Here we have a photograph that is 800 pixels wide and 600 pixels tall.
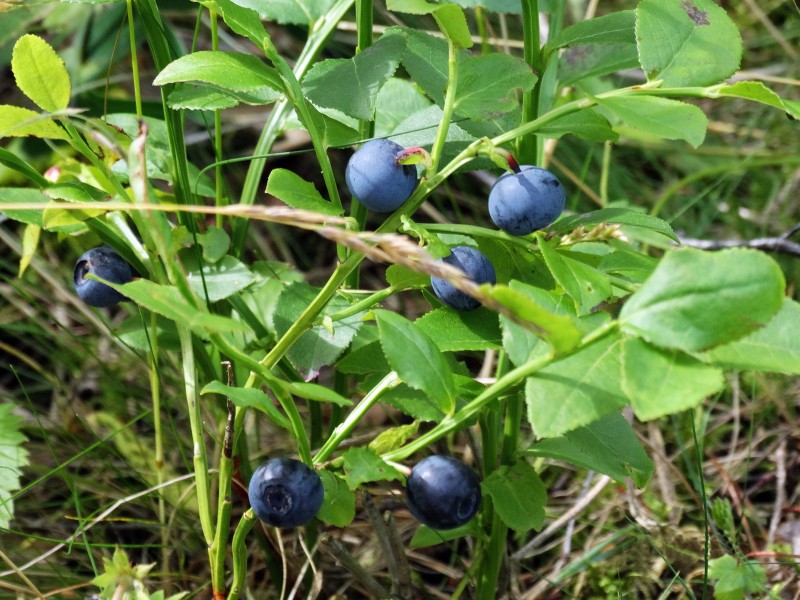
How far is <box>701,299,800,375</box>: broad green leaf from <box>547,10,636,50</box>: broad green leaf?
479 mm

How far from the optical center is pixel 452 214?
2398 millimetres

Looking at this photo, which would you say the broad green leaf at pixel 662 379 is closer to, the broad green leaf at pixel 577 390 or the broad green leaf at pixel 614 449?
the broad green leaf at pixel 577 390

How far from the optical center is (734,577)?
1.34 m

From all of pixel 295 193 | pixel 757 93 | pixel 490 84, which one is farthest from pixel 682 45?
pixel 295 193

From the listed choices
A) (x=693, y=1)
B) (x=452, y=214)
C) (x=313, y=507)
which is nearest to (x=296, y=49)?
(x=452, y=214)

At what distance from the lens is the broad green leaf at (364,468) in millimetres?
902

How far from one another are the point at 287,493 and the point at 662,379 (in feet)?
1.36

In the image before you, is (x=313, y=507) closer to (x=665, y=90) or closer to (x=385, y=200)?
(x=385, y=200)

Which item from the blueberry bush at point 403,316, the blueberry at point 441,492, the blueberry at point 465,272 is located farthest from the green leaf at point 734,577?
the blueberry at point 465,272

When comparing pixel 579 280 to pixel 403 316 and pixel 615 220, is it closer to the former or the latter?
pixel 615 220

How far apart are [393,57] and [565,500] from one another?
41.0 inches

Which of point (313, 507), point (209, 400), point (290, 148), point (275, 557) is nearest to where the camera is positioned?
point (313, 507)

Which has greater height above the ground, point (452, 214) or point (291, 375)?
point (291, 375)

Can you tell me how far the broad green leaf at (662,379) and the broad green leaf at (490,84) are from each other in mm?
360
